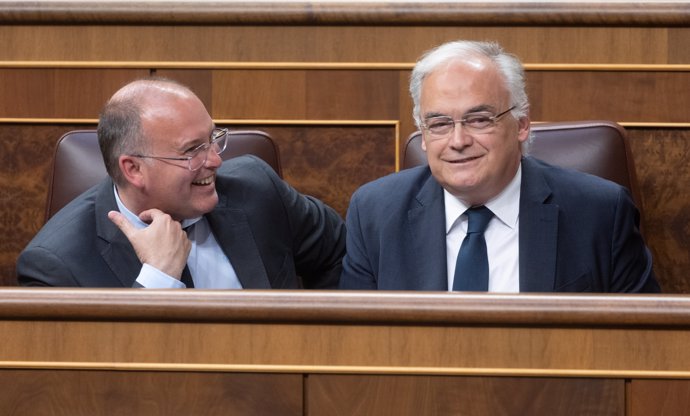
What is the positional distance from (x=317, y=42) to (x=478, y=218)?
0.35 m

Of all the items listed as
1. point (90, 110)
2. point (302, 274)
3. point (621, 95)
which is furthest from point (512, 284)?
point (90, 110)

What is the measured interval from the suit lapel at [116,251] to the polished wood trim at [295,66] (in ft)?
0.92

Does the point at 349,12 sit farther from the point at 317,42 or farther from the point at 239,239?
the point at 239,239

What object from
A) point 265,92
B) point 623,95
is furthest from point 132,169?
point 623,95

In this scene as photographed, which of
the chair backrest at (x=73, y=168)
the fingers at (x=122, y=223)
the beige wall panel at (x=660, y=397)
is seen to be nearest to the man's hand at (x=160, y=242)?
the fingers at (x=122, y=223)

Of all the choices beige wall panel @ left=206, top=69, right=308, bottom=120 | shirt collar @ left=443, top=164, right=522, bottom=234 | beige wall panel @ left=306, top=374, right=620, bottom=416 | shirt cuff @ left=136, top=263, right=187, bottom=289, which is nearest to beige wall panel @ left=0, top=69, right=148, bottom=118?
beige wall panel @ left=206, top=69, right=308, bottom=120

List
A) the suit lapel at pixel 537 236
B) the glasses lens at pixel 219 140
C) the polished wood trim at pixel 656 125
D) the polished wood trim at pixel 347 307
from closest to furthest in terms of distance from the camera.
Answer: the polished wood trim at pixel 347 307, the suit lapel at pixel 537 236, the glasses lens at pixel 219 140, the polished wood trim at pixel 656 125

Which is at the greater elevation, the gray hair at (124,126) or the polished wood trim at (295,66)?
the polished wood trim at (295,66)

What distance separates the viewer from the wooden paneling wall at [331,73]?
3.79 ft

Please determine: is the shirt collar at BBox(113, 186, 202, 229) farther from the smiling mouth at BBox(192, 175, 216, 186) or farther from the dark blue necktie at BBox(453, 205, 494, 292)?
the dark blue necktie at BBox(453, 205, 494, 292)

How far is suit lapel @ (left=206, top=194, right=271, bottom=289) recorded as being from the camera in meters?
0.97

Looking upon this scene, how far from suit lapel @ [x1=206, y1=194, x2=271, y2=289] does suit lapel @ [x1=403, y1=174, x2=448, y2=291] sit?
13 centimetres

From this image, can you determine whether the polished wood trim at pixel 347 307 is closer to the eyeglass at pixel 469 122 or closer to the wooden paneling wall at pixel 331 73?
the eyeglass at pixel 469 122

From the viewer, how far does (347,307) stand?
0.62m
